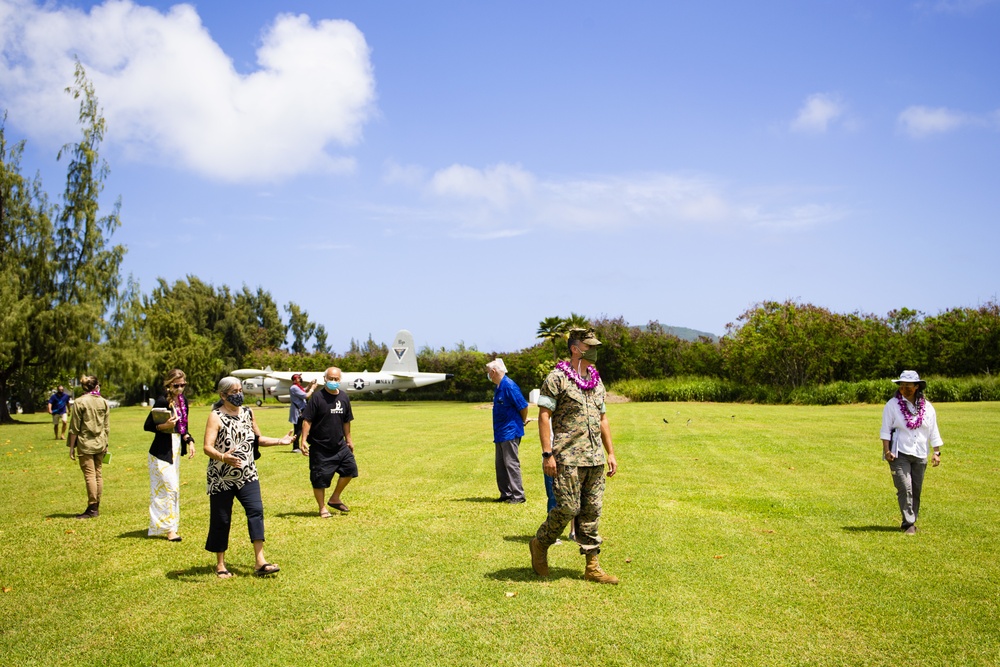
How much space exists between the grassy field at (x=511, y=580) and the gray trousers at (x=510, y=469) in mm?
255

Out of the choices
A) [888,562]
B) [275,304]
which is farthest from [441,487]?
[275,304]

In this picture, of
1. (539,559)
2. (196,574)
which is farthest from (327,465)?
(539,559)

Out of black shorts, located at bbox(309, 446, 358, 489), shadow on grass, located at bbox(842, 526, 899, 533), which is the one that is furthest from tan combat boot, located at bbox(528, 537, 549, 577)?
shadow on grass, located at bbox(842, 526, 899, 533)

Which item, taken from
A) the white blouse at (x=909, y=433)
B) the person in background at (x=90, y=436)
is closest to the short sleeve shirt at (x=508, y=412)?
the white blouse at (x=909, y=433)

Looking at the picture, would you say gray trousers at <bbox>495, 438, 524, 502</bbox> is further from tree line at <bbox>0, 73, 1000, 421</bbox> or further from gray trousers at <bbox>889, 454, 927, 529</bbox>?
tree line at <bbox>0, 73, 1000, 421</bbox>

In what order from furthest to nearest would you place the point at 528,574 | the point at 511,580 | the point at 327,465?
the point at 327,465
the point at 528,574
the point at 511,580

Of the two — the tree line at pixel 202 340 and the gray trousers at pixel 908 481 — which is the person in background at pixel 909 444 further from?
the tree line at pixel 202 340

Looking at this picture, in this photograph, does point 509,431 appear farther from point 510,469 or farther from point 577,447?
point 577,447

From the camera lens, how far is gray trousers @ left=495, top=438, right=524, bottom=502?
34.9 ft

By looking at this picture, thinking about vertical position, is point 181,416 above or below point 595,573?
above

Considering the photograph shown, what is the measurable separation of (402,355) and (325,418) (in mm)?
48734

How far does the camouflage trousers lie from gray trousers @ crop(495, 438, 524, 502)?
3.84m

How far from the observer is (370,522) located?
9484mm

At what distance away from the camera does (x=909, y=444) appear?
8656 mm
